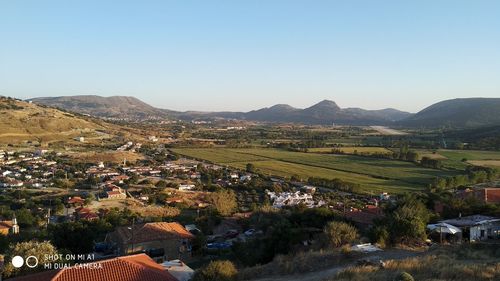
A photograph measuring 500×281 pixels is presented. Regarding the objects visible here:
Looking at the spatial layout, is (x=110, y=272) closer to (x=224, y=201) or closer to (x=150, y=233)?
(x=150, y=233)

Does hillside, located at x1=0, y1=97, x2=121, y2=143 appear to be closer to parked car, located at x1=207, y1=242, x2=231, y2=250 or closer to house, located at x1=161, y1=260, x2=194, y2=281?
parked car, located at x1=207, y1=242, x2=231, y2=250

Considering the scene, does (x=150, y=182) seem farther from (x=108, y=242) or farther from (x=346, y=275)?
(x=346, y=275)

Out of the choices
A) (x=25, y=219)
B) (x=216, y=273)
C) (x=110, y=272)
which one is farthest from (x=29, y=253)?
(x=25, y=219)

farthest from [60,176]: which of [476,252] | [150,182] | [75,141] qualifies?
[476,252]

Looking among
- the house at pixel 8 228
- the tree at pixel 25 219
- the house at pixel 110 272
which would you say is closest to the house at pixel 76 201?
the tree at pixel 25 219

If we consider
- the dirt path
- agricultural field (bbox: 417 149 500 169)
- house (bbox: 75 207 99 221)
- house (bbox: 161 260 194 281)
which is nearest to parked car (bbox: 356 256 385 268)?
the dirt path

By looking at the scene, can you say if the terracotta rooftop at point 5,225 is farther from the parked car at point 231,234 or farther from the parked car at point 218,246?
the parked car at point 231,234
